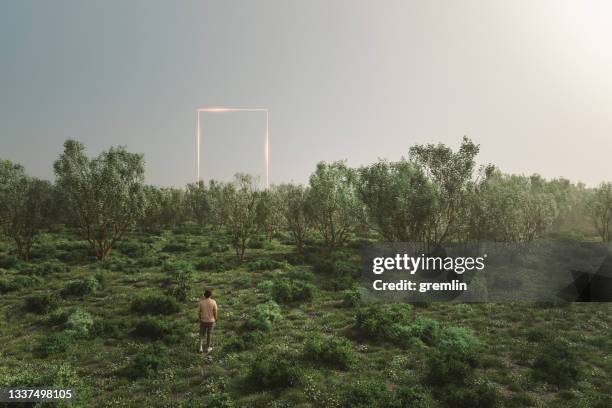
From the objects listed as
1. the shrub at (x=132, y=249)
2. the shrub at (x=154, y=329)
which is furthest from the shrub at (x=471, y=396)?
the shrub at (x=132, y=249)

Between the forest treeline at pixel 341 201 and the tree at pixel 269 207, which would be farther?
the tree at pixel 269 207

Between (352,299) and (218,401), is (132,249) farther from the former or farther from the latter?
(218,401)

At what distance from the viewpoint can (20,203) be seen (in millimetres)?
40219

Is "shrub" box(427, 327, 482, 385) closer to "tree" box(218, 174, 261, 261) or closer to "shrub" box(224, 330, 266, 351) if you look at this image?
"shrub" box(224, 330, 266, 351)

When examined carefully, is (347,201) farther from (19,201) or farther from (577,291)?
(19,201)

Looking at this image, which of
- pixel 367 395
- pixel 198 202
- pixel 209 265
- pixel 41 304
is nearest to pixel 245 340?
pixel 367 395

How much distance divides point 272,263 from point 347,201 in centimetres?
1129

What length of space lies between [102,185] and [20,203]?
10638mm

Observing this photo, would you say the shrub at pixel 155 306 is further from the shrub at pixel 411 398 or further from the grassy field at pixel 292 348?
the shrub at pixel 411 398

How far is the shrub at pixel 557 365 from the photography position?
1506 cm

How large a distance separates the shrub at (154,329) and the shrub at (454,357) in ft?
43.9

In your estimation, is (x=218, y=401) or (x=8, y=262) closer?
(x=218, y=401)

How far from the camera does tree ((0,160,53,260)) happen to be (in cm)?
3919

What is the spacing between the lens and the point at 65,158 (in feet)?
123
